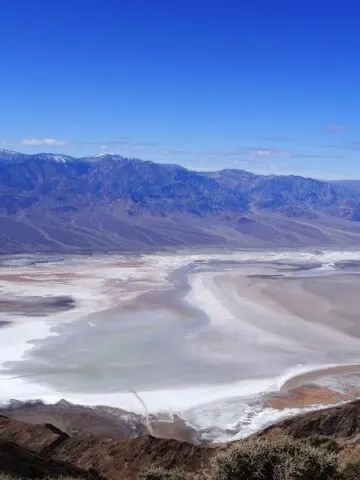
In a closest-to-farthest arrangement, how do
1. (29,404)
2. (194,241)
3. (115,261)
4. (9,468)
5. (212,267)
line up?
(9,468), (29,404), (212,267), (115,261), (194,241)

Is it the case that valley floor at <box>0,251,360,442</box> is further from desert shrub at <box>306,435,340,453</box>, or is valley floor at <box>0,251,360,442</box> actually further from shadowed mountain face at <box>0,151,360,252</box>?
shadowed mountain face at <box>0,151,360,252</box>

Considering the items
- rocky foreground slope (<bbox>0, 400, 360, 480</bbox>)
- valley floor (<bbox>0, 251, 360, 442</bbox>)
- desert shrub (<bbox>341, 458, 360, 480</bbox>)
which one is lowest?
valley floor (<bbox>0, 251, 360, 442</bbox>)

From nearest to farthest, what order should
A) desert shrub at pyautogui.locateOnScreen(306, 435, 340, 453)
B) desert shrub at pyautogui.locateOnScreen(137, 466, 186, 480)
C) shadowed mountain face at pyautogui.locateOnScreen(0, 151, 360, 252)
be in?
1. desert shrub at pyautogui.locateOnScreen(137, 466, 186, 480)
2. desert shrub at pyautogui.locateOnScreen(306, 435, 340, 453)
3. shadowed mountain face at pyautogui.locateOnScreen(0, 151, 360, 252)

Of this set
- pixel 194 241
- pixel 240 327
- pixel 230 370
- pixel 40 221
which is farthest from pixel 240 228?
pixel 230 370

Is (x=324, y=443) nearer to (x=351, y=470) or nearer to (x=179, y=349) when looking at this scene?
(x=351, y=470)

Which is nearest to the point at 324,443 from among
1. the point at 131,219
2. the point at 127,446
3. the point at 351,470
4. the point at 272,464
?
the point at 351,470

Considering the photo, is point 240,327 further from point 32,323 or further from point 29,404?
point 29,404

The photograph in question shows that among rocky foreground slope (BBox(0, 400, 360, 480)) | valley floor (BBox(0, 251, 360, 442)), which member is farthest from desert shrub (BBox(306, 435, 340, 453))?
valley floor (BBox(0, 251, 360, 442))

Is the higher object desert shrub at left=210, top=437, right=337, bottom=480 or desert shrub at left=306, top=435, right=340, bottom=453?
desert shrub at left=210, top=437, right=337, bottom=480
